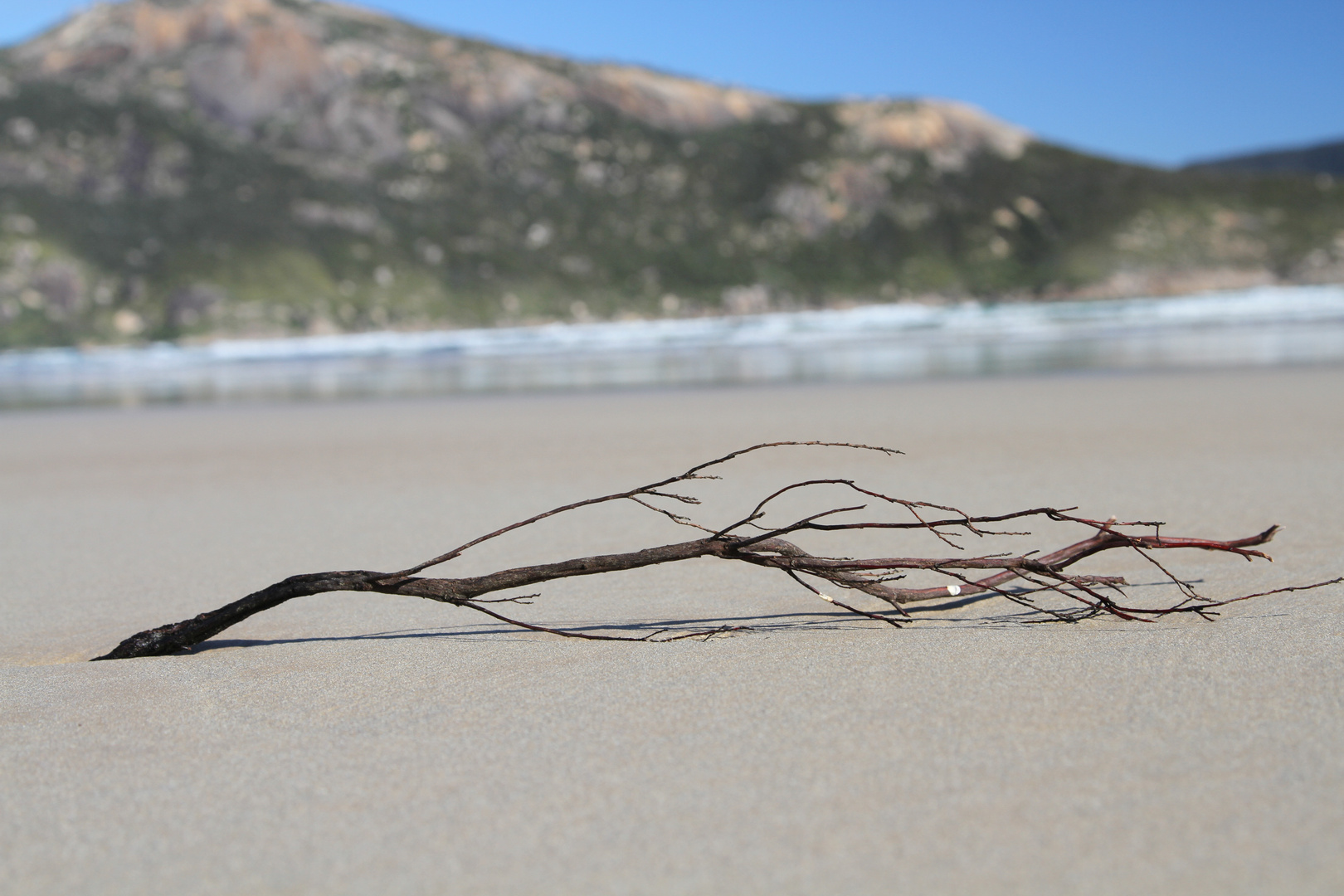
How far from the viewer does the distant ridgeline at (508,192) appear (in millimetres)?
60125

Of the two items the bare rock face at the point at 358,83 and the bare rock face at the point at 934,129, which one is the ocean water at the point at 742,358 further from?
the bare rock face at the point at 934,129

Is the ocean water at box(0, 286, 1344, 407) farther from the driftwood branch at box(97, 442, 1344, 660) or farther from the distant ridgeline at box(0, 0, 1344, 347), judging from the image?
the distant ridgeline at box(0, 0, 1344, 347)

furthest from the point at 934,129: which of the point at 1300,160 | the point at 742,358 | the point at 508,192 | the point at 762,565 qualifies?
the point at 1300,160

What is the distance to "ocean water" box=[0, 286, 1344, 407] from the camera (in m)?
13.0

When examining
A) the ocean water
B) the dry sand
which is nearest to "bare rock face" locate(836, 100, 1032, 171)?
the ocean water

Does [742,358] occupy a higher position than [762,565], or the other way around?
[742,358]

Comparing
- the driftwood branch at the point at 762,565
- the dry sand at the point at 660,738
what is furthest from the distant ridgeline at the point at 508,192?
the driftwood branch at the point at 762,565

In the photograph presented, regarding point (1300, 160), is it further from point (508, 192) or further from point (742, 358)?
point (742, 358)

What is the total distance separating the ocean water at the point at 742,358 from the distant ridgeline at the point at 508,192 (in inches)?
1166

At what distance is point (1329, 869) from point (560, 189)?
80.7 metres

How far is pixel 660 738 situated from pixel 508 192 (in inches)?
3101

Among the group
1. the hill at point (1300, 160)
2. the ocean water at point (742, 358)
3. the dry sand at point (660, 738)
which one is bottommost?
the dry sand at point (660, 738)

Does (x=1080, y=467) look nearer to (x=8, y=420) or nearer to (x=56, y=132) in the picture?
(x=8, y=420)

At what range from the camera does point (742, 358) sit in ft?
59.2
